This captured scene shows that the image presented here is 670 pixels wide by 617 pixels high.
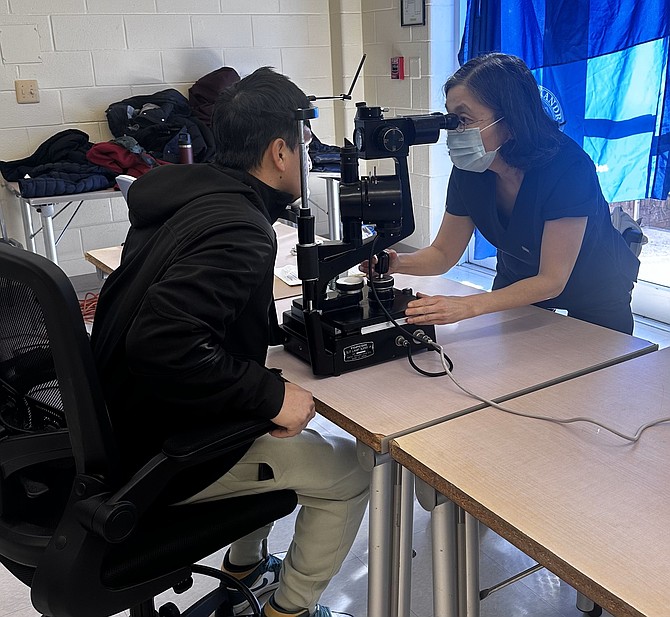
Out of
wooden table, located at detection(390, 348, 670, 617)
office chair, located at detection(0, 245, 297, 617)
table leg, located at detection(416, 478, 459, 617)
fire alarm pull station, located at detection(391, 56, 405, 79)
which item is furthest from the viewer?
fire alarm pull station, located at detection(391, 56, 405, 79)

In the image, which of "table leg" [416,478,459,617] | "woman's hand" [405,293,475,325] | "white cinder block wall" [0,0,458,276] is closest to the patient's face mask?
"woman's hand" [405,293,475,325]

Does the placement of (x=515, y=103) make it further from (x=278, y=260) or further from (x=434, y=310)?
(x=278, y=260)

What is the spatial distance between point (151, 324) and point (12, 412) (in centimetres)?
30

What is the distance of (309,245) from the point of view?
4.39ft

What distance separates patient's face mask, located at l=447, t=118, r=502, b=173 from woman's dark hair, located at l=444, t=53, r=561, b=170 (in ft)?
0.13

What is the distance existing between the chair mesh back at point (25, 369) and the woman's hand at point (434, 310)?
2.24 ft

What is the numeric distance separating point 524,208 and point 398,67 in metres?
2.75

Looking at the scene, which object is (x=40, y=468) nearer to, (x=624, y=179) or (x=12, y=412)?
(x=12, y=412)

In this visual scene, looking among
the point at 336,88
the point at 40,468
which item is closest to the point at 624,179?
the point at 336,88

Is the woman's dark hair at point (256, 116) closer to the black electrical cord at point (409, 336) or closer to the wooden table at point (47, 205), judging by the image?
the black electrical cord at point (409, 336)

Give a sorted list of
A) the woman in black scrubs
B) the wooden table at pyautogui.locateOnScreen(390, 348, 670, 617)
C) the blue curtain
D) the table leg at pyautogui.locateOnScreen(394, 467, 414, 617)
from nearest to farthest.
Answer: the wooden table at pyautogui.locateOnScreen(390, 348, 670, 617), the table leg at pyautogui.locateOnScreen(394, 467, 414, 617), the woman in black scrubs, the blue curtain

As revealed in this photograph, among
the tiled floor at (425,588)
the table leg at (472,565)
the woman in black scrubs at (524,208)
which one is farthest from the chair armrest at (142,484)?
the tiled floor at (425,588)

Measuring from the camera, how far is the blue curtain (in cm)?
288

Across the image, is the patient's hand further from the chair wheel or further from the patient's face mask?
the patient's face mask
